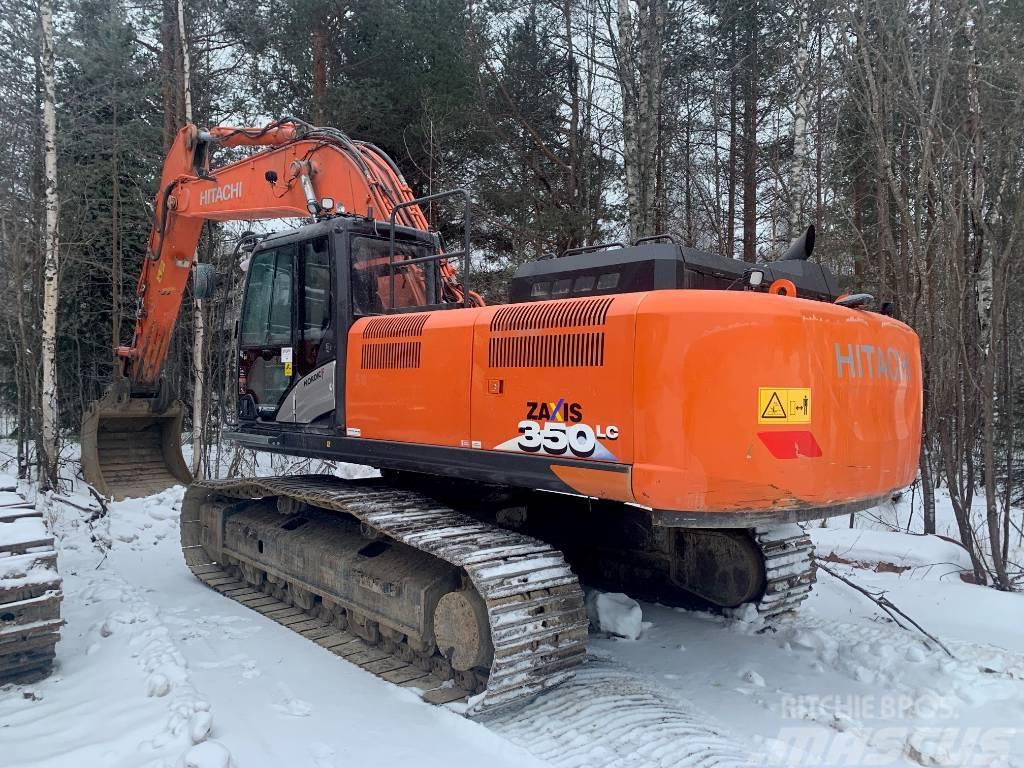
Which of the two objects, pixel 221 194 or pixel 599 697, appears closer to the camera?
pixel 599 697

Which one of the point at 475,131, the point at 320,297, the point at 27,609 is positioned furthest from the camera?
the point at 475,131

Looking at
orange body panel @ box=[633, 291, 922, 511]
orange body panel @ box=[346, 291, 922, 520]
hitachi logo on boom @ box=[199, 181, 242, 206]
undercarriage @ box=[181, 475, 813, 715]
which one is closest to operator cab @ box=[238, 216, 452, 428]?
undercarriage @ box=[181, 475, 813, 715]

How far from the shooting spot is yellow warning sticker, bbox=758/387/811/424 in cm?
326

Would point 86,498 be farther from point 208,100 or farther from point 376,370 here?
point 208,100

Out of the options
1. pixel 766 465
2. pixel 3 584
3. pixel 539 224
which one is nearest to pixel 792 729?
pixel 766 465

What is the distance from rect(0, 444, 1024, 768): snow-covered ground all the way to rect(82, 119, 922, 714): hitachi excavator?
10.3 inches

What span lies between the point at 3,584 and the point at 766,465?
399 cm

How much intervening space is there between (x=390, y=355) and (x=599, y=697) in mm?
2243

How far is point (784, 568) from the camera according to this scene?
489 centimetres

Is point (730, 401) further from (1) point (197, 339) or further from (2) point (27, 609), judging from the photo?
(1) point (197, 339)

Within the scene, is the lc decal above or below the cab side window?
below

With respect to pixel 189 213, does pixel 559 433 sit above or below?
below

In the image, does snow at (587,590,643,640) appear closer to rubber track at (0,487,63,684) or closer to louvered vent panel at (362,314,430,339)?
louvered vent panel at (362,314,430,339)

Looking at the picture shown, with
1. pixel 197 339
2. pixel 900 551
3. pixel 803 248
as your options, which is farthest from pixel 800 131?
pixel 197 339
